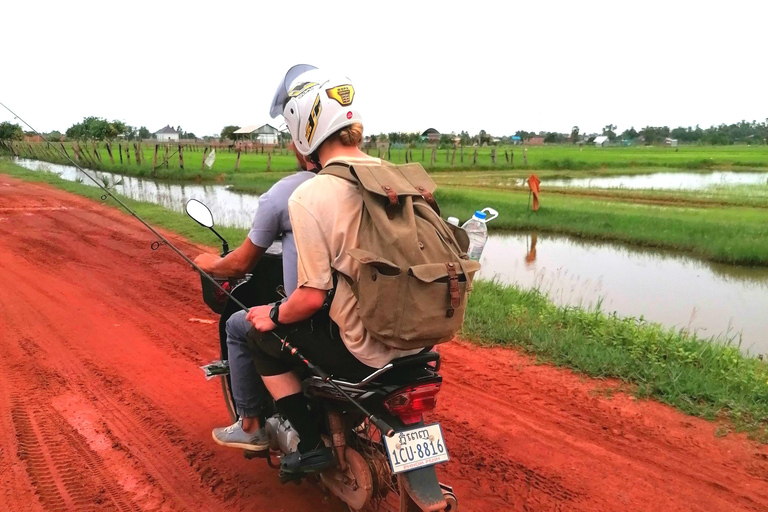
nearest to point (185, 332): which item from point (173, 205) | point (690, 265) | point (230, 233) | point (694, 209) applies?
point (230, 233)

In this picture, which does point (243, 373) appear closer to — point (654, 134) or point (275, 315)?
point (275, 315)

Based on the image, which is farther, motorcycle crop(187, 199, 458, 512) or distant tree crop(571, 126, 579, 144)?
distant tree crop(571, 126, 579, 144)

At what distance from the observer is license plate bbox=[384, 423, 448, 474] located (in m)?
2.32

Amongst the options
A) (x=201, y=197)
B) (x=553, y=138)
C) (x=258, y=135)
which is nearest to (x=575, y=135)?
(x=553, y=138)

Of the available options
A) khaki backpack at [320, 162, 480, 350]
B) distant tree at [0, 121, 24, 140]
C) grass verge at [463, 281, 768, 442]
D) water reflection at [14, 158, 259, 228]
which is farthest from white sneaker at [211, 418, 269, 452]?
distant tree at [0, 121, 24, 140]

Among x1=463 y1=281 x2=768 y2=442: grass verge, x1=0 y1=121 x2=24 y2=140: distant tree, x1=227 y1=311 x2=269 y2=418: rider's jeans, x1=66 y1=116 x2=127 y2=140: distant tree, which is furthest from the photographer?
x1=66 y1=116 x2=127 y2=140: distant tree

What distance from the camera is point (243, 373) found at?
3.00 m

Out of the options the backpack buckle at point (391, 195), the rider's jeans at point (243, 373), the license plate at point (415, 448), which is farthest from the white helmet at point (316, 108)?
the license plate at point (415, 448)

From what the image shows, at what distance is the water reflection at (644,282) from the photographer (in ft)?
26.4

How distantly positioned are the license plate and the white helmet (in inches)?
48.2

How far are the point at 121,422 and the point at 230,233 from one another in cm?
741

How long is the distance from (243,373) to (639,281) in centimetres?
884

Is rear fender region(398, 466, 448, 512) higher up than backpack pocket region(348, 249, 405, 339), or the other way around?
backpack pocket region(348, 249, 405, 339)

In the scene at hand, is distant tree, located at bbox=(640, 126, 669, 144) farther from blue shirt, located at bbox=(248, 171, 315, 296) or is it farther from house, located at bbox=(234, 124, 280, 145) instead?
blue shirt, located at bbox=(248, 171, 315, 296)
